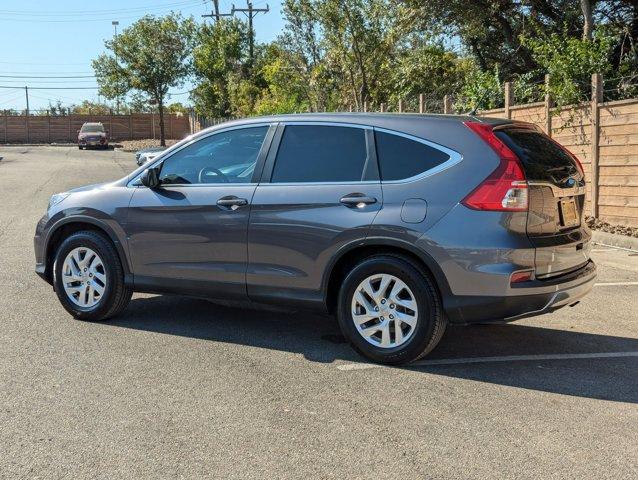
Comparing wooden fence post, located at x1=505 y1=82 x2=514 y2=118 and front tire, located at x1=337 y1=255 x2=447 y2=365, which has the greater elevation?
wooden fence post, located at x1=505 y1=82 x2=514 y2=118

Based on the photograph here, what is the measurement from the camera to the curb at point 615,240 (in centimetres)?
990

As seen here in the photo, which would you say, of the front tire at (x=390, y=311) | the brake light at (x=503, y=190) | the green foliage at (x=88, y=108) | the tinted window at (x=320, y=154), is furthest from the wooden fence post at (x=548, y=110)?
the green foliage at (x=88, y=108)

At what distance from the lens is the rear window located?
480cm

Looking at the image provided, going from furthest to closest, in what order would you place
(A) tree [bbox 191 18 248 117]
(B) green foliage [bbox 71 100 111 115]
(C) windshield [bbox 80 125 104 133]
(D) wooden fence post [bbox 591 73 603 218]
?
1. (B) green foliage [bbox 71 100 111 115]
2. (C) windshield [bbox 80 125 104 133]
3. (A) tree [bbox 191 18 248 117]
4. (D) wooden fence post [bbox 591 73 603 218]

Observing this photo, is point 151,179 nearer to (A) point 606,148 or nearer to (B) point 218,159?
(B) point 218,159

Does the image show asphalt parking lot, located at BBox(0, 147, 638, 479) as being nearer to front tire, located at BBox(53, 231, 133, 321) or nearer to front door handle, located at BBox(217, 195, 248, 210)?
front tire, located at BBox(53, 231, 133, 321)

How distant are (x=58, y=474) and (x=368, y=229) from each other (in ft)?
8.22

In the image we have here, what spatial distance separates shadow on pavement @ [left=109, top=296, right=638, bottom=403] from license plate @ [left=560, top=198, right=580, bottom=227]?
102 centimetres

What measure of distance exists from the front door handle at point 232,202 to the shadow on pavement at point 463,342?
1088 millimetres

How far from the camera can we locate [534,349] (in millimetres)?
Result: 5512

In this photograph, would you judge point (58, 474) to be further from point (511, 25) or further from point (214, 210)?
point (511, 25)

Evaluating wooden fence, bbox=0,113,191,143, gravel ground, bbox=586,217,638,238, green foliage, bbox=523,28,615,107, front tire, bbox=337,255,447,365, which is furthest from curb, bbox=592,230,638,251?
wooden fence, bbox=0,113,191,143

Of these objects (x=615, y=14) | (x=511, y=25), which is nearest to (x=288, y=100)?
(x=511, y=25)

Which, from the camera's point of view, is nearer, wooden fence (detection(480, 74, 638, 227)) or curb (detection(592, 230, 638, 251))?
curb (detection(592, 230, 638, 251))
